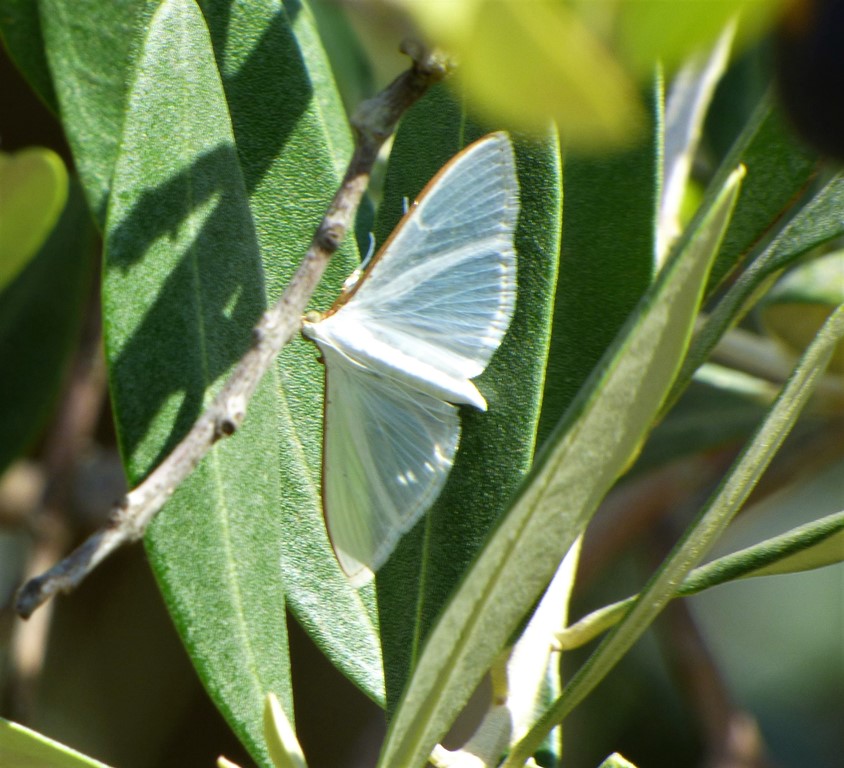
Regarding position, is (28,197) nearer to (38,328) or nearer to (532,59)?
(532,59)

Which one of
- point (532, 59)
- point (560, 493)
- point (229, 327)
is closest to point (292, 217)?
point (229, 327)

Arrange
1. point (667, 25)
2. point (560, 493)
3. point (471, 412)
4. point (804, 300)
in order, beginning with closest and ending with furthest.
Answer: point (667, 25) → point (560, 493) → point (471, 412) → point (804, 300)

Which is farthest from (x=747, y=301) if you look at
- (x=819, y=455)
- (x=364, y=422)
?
(x=819, y=455)

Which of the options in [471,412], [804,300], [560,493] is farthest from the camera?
[804,300]

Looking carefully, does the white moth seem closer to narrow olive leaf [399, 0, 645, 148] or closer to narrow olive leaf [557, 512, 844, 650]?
narrow olive leaf [557, 512, 844, 650]

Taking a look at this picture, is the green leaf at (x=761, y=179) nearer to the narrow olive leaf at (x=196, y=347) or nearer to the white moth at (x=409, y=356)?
the white moth at (x=409, y=356)

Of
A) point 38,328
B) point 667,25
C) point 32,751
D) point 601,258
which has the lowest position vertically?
point 38,328

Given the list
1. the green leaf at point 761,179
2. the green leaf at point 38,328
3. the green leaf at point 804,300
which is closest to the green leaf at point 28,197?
the green leaf at point 761,179
